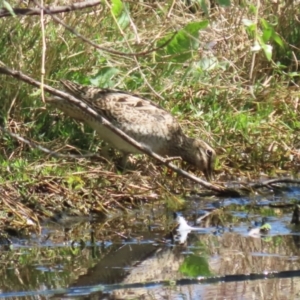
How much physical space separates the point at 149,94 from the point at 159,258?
9.96ft

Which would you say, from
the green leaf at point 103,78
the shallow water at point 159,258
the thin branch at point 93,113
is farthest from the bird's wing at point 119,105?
the shallow water at point 159,258

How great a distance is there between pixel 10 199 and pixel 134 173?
3.86 feet

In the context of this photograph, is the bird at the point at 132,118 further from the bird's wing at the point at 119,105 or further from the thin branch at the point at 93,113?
the thin branch at the point at 93,113

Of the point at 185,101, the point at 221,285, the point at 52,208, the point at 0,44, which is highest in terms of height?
the point at 0,44

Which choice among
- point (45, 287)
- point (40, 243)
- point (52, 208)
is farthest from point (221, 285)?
point (52, 208)

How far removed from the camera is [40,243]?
596cm

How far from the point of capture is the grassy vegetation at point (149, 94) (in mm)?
7090

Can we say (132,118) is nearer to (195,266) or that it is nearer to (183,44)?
(183,44)

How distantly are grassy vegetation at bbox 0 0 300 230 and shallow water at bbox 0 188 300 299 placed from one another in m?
0.47

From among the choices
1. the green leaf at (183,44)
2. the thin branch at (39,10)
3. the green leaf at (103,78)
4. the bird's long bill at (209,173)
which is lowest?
the bird's long bill at (209,173)

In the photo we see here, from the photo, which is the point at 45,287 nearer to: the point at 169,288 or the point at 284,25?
the point at 169,288

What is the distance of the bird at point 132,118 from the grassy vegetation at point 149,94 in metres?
0.18

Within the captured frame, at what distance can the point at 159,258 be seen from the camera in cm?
558

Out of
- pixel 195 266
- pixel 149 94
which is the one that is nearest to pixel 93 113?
pixel 195 266
